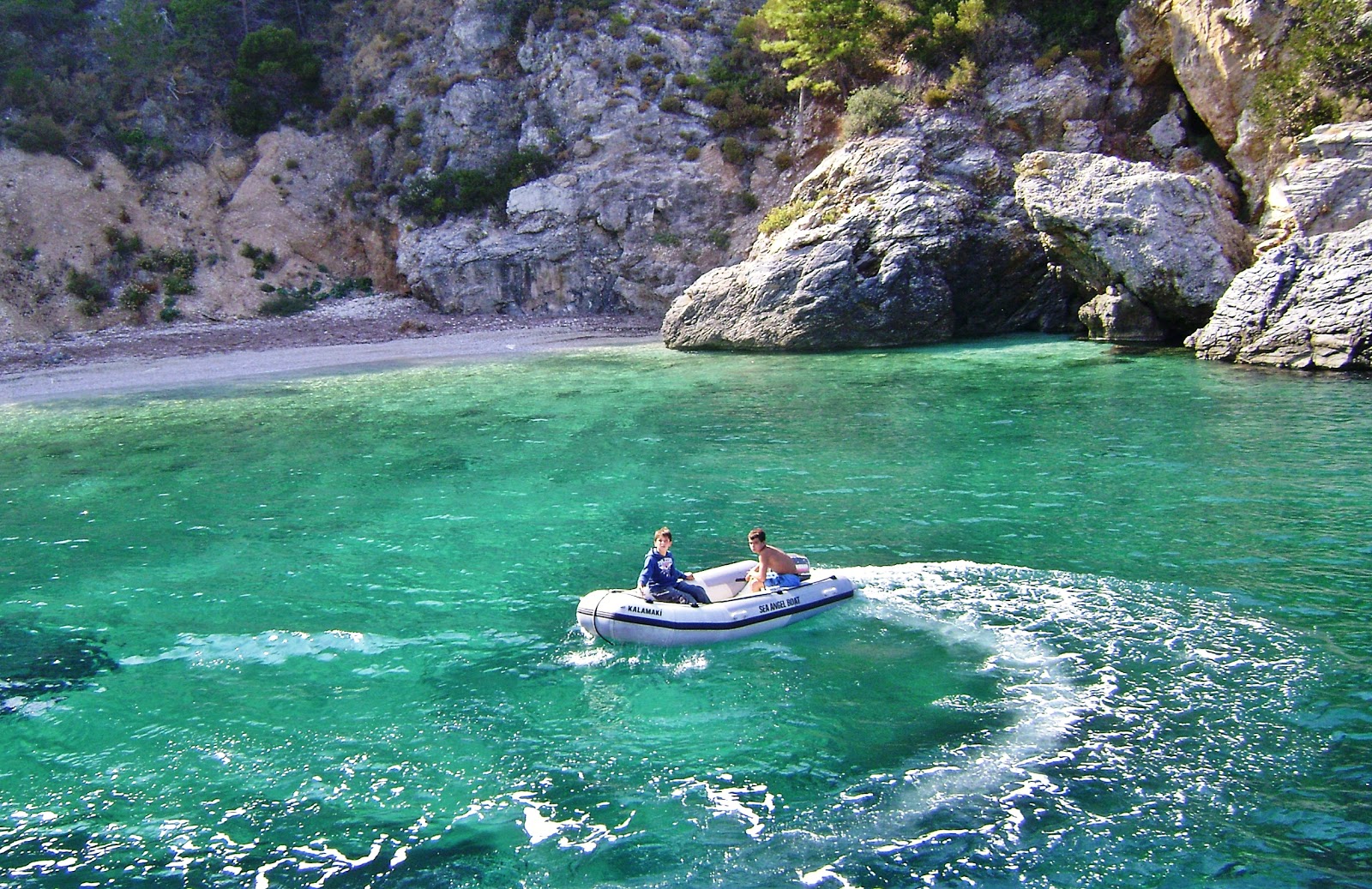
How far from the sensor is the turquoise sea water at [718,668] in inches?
272

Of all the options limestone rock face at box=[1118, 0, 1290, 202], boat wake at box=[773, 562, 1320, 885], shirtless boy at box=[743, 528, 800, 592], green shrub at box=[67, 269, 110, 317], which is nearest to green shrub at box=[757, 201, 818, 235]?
limestone rock face at box=[1118, 0, 1290, 202]

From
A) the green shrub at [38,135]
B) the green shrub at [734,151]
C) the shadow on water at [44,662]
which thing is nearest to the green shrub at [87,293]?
the green shrub at [38,135]

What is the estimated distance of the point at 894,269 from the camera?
97.7 ft

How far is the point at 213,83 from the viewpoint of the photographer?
156ft

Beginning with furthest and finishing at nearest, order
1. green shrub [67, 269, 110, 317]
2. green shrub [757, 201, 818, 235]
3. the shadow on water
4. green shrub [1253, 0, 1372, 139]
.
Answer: green shrub [67, 269, 110, 317], green shrub [757, 201, 818, 235], green shrub [1253, 0, 1372, 139], the shadow on water

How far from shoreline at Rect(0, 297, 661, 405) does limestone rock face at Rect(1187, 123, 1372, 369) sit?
18846mm

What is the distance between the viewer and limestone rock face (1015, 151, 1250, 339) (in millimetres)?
25812

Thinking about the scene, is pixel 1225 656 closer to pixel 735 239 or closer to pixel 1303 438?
pixel 1303 438

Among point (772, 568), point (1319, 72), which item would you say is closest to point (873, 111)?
point (1319, 72)

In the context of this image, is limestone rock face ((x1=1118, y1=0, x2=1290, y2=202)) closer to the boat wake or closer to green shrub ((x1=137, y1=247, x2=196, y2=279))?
the boat wake

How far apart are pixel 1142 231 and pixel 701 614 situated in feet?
69.1

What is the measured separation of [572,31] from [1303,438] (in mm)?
38127

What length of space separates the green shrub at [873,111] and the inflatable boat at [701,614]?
2695cm

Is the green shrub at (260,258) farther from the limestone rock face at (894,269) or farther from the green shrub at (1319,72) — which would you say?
the green shrub at (1319,72)
